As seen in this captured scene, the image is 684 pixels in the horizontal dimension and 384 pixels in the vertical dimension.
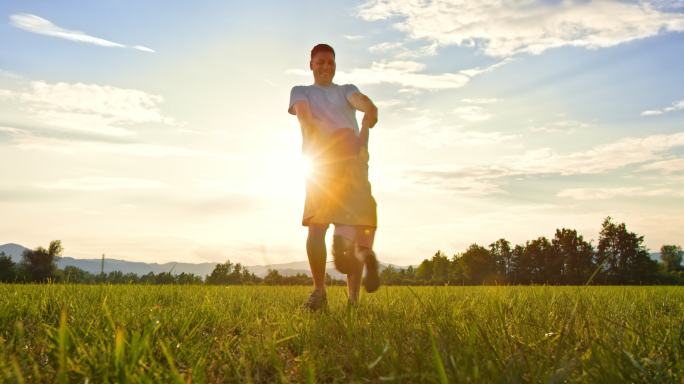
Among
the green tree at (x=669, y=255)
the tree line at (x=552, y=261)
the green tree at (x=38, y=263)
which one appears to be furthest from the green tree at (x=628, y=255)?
the green tree at (x=38, y=263)

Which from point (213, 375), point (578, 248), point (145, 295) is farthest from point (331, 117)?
point (578, 248)

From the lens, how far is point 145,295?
5.96 metres

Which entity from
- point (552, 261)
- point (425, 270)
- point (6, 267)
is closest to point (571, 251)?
point (552, 261)

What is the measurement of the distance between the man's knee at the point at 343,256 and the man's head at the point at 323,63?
1900mm

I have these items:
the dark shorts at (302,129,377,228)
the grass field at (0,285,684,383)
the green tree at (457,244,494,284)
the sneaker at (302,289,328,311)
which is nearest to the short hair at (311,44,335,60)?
the dark shorts at (302,129,377,228)

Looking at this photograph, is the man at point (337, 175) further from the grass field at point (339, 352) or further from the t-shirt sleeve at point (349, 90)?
the grass field at point (339, 352)

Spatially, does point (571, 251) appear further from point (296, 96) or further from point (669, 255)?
point (296, 96)

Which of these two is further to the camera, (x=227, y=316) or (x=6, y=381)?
(x=227, y=316)

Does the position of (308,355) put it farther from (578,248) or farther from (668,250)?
(668,250)

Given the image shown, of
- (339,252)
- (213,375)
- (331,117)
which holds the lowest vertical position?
(213,375)

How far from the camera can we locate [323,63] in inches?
230

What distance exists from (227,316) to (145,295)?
2.47 metres

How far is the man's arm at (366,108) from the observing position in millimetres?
5648

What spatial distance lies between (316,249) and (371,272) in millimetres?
760
